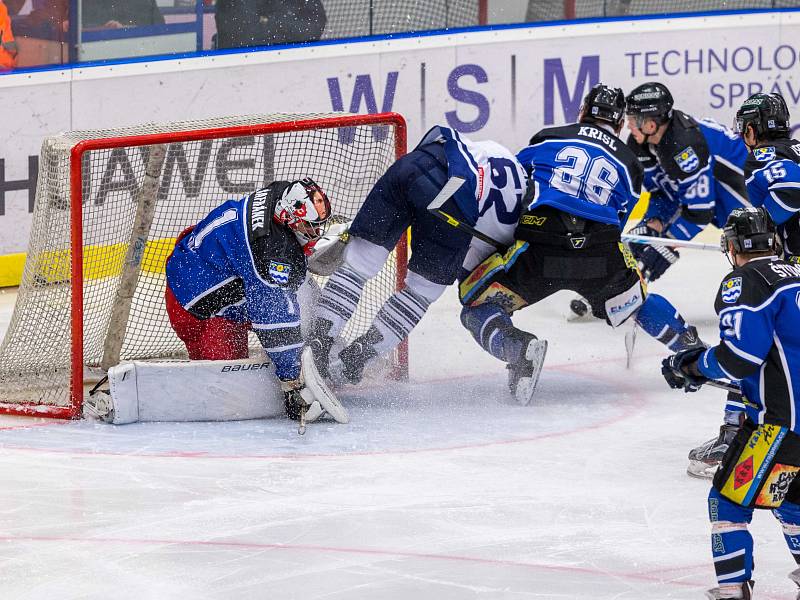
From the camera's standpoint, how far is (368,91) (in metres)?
7.23

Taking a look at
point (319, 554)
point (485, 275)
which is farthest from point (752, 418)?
point (485, 275)

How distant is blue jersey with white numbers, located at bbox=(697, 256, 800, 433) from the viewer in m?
2.75

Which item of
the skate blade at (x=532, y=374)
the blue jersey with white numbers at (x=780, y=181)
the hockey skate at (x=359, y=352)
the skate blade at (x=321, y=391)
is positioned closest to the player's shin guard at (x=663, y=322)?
the skate blade at (x=532, y=374)

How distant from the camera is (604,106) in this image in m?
4.91

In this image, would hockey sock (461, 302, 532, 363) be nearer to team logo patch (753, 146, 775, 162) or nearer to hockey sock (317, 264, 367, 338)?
hockey sock (317, 264, 367, 338)

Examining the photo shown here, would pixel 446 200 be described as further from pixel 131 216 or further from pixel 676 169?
pixel 676 169

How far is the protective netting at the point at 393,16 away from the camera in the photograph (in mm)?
7188

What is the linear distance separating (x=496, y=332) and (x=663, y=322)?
58 centimetres

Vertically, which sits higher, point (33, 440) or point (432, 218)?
point (432, 218)

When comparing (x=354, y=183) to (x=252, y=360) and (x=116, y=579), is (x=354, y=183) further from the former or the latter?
(x=116, y=579)

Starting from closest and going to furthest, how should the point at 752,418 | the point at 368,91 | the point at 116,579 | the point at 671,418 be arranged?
the point at 752,418 → the point at 116,579 → the point at 671,418 → the point at 368,91

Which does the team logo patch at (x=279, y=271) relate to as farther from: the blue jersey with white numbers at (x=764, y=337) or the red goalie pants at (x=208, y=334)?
the blue jersey with white numbers at (x=764, y=337)

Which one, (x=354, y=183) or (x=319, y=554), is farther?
(x=354, y=183)

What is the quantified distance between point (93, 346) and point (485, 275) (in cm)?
132
